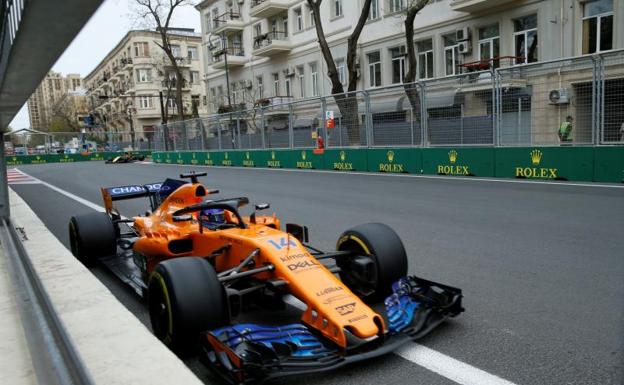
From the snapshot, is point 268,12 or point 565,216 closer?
point 565,216

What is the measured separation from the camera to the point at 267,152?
21.2m

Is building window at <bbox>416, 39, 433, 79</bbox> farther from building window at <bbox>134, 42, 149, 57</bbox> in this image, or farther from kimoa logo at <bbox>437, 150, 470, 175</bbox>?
building window at <bbox>134, 42, 149, 57</bbox>

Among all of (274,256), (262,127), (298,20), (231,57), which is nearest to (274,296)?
(274,256)

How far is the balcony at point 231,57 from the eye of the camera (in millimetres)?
41487

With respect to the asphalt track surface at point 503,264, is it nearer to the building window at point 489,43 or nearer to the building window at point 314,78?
the building window at point 489,43

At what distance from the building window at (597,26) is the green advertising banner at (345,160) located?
10.4m

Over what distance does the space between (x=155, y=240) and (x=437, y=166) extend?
33.7 ft

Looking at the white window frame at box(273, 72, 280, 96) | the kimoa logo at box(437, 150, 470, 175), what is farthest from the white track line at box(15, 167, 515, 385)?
the white window frame at box(273, 72, 280, 96)

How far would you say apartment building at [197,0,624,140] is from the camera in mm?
12172

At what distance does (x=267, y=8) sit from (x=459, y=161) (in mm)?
27053

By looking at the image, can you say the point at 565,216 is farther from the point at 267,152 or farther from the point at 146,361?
the point at 267,152

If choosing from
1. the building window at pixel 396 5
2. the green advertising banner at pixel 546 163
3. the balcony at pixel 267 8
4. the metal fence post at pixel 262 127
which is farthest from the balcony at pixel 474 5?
the balcony at pixel 267 8

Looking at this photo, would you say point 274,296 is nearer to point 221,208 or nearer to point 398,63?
point 221,208

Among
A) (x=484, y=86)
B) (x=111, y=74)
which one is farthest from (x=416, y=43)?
(x=111, y=74)
